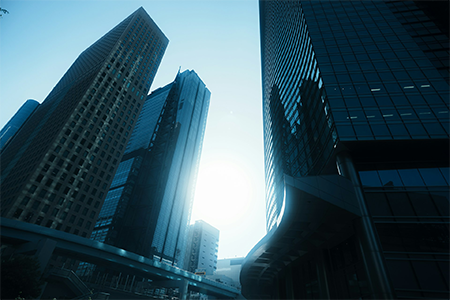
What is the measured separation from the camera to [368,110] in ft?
87.1

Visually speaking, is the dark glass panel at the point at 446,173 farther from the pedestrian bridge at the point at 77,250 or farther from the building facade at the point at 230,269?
the building facade at the point at 230,269

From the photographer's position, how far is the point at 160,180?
10362cm

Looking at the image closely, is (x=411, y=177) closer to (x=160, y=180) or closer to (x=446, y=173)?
(x=446, y=173)

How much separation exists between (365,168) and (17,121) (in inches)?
8720

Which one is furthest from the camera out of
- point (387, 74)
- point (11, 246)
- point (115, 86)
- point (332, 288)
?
point (115, 86)

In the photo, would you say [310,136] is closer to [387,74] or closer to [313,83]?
[313,83]

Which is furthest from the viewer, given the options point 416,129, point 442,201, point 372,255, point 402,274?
point 416,129

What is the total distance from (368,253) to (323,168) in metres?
10.5

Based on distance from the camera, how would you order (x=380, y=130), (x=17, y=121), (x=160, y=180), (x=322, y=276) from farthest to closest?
(x=17, y=121)
(x=160, y=180)
(x=322, y=276)
(x=380, y=130)

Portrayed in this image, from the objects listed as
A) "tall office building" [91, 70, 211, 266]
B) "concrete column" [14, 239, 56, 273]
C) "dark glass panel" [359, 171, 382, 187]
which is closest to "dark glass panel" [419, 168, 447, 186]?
"dark glass panel" [359, 171, 382, 187]

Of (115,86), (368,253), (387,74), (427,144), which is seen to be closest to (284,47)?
(387,74)

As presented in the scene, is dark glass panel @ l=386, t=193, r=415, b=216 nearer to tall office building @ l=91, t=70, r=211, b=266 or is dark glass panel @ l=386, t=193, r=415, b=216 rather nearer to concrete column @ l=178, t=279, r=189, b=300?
concrete column @ l=178, t=279, r=189, b=300

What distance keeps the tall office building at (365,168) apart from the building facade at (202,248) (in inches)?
4578

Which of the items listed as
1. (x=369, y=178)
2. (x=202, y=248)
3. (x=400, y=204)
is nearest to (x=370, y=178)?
(x=369, y=178)
